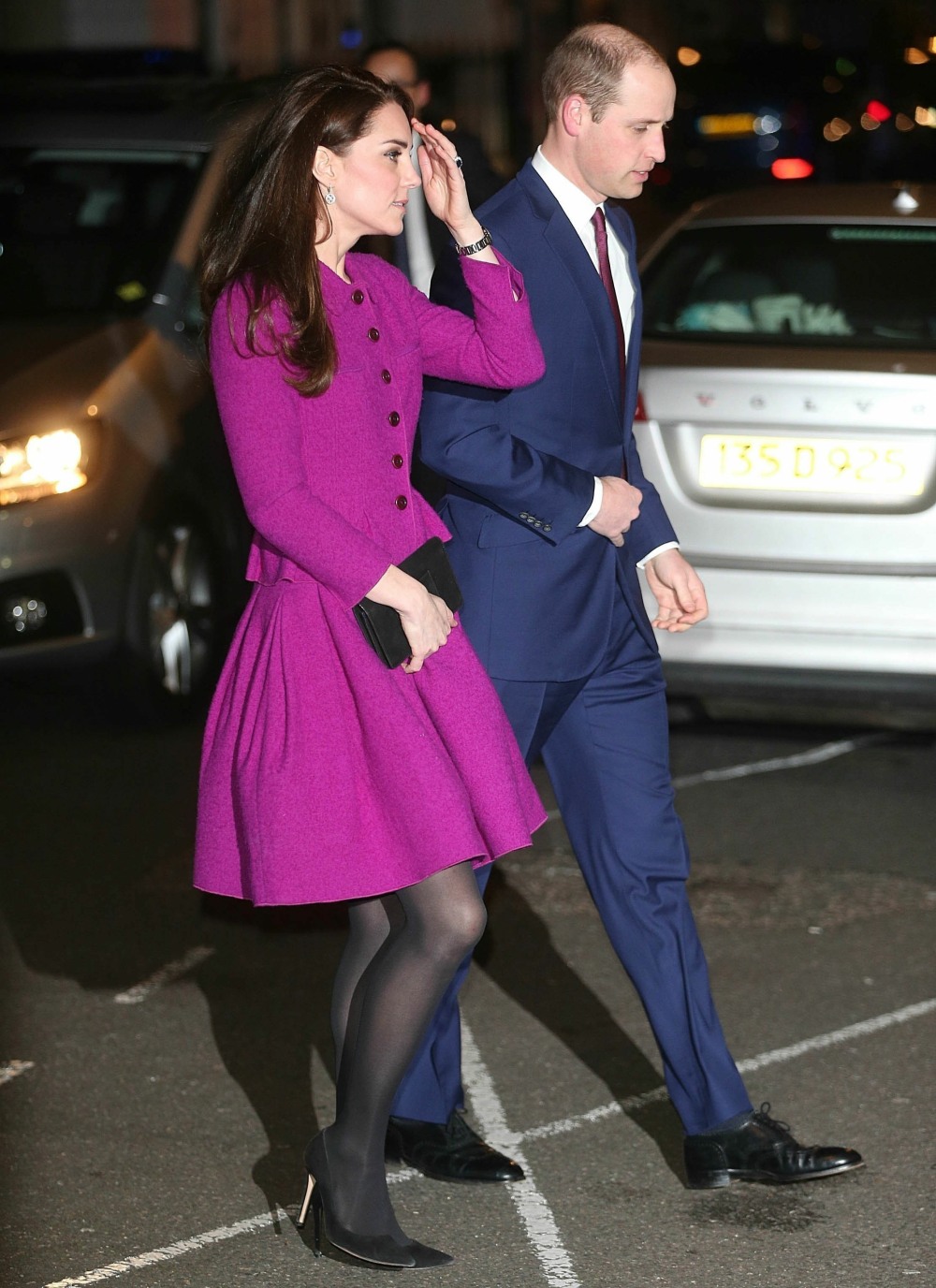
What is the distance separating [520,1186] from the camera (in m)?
3.94

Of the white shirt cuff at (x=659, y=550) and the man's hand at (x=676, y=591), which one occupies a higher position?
the white shirt cuff at (x=659, y=550)

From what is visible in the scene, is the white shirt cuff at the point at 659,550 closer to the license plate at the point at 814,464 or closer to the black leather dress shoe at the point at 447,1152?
the black leather dress shoe at the point at 447,1152

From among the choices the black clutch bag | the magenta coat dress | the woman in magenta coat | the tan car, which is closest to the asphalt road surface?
the woman in magenta coat

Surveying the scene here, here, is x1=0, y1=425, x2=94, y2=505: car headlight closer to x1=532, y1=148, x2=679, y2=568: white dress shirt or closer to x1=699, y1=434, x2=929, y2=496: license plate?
x1=699, y1=434, x2=929, y2=496: license plate

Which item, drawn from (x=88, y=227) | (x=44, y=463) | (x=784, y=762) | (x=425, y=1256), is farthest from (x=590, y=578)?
(x=88, y=227)

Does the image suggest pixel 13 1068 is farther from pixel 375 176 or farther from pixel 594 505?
pixel 375 176

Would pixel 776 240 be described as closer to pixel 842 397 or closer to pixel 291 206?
pixel 842 397

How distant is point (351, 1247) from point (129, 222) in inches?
204

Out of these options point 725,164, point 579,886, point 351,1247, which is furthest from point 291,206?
point 725,164

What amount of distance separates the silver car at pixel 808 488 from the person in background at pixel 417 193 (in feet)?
2.32

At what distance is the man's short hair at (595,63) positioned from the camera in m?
3.77

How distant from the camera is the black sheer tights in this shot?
345 cm

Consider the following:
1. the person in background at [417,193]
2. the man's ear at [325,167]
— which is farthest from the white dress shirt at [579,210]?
the person in background at [417,193]

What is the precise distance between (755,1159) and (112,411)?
4.10 meters
